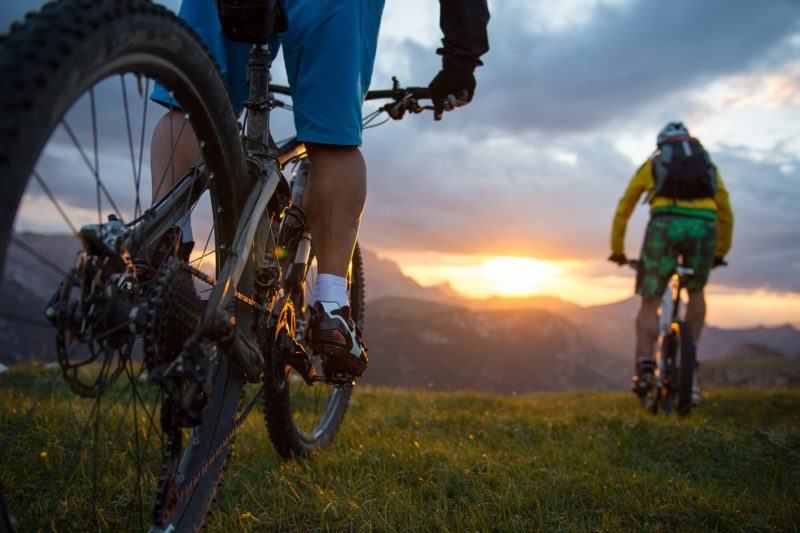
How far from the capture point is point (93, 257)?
1.39 metres

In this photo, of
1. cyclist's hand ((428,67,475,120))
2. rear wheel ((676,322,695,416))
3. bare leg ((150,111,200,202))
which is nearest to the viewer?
bare leg ((150,111,200,202))

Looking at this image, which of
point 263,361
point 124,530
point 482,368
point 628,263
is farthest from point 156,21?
point 482,368

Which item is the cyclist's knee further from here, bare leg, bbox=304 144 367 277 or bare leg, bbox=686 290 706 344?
bare leg, bbox=686 290 706 344

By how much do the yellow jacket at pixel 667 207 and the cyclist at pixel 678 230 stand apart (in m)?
0.01

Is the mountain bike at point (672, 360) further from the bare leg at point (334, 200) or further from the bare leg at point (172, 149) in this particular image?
the bare leg at point (172, 149)

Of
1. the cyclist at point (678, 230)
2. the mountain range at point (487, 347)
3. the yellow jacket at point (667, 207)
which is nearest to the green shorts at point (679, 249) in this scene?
the cyclist at point (678, 230)

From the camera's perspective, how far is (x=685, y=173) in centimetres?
556

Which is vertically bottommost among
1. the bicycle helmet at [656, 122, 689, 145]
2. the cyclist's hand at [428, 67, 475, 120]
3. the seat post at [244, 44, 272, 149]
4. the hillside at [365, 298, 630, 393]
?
the hillside at [365, 298, 630, 393]

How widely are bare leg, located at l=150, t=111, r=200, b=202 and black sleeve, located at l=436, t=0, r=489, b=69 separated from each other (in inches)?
48.2

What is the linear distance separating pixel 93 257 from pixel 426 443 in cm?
237

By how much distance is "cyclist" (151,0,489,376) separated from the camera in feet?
6.87

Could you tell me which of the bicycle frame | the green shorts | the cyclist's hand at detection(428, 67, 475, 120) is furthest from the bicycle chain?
the green shorts

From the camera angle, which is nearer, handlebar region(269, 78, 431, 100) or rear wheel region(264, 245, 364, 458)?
rear wheel region(264, 245, 364, 458)

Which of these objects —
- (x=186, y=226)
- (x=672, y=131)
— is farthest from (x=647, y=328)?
(x=186, y=226)
